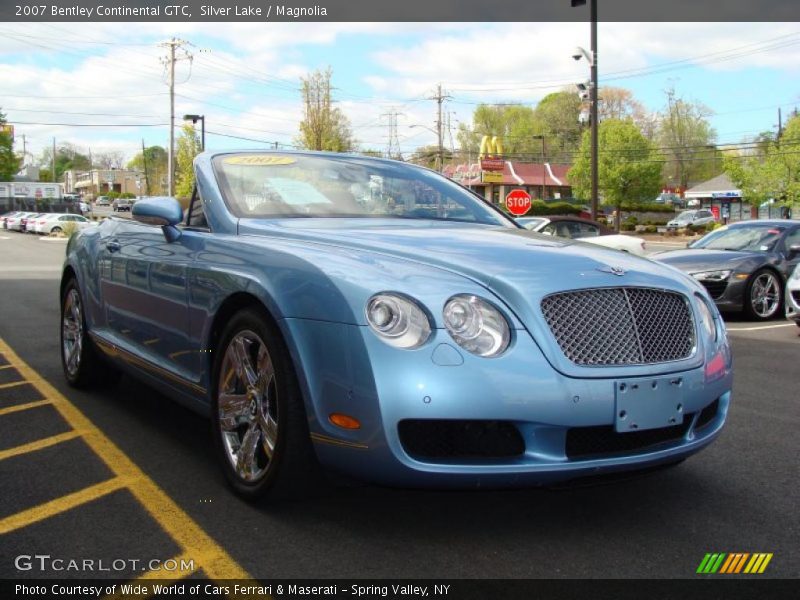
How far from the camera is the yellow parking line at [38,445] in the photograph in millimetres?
4152

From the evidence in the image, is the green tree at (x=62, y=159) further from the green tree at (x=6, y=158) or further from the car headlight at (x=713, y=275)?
the car headlight at (x=713, y=275)

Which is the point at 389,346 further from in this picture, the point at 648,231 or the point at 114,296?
the point at 648,231

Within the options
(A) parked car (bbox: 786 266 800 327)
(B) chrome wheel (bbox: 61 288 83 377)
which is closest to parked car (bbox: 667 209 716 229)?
(A) parked car (bbox: 786 266 800 327)

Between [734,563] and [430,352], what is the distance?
51.8 inches

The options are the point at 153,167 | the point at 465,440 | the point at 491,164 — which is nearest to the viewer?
the point at 465,440

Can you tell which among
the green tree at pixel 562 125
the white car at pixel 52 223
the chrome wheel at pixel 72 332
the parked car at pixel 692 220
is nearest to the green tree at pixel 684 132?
the green tree at pixel 562 125

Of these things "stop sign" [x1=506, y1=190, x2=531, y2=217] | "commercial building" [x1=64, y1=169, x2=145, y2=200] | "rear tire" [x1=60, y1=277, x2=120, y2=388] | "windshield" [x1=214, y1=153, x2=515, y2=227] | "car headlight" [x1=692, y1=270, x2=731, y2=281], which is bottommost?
"rear tire" [x1=60, y1=277, x2=120, y2=388]

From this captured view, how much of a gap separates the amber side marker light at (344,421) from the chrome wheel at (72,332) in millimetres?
3262

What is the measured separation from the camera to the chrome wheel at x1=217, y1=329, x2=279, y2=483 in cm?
327

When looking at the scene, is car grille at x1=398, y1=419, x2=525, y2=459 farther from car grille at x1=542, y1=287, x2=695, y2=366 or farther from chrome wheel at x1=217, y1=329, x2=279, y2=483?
chrome wheel at x1=217, y1=329, x2=279, y2=483

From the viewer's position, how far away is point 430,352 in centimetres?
274

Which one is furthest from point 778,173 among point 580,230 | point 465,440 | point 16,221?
point 16,221

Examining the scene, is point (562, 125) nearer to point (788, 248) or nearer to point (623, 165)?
point (623, 165)

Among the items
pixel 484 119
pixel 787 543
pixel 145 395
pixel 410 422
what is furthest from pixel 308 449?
pixel 484 119
